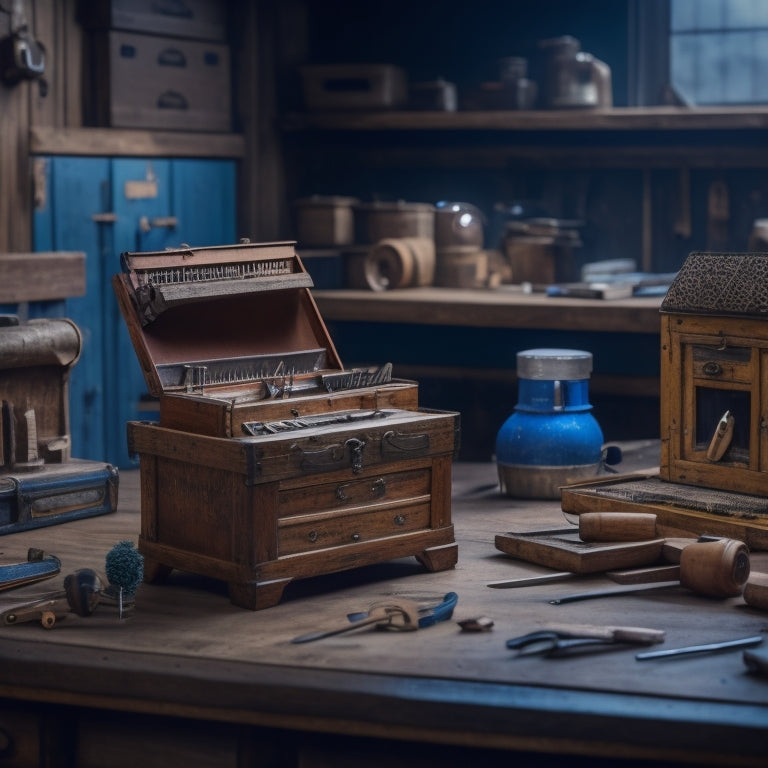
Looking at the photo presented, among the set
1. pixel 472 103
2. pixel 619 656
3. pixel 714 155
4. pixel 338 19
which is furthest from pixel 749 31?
pixel 619 656

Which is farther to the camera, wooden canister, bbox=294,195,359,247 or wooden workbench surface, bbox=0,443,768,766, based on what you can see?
wooden canister, bbox=294,195,359,247

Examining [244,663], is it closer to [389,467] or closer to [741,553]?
[389,467]

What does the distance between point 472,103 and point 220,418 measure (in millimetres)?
3349

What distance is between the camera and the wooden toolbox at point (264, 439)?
11.0 ft

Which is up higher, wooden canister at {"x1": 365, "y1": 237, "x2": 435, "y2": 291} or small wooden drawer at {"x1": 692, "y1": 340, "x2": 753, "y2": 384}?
wooden canister at {"x1": 365, "y1": 237, "x2": 435, "y2": 291}

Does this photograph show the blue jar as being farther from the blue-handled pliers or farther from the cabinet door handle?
the cabinet door handle

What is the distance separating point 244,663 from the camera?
Result: 2957 mm

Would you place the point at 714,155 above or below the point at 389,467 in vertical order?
above

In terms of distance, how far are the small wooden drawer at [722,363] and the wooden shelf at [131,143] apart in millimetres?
2652

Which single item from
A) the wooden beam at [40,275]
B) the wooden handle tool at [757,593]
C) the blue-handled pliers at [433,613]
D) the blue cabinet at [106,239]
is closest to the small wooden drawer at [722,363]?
the wooden handle tool at [757,593]

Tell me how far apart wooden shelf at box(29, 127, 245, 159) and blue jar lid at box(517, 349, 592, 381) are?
6.76ft

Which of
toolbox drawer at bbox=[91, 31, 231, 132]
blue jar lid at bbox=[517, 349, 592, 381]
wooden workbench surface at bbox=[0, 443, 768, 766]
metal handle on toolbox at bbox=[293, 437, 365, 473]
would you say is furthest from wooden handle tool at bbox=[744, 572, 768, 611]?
toolbox drawer at bbox=[91, 31, 231, 132]

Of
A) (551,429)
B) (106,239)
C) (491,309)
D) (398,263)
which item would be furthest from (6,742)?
(398,263)

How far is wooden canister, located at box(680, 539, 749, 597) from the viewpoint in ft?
11.3
